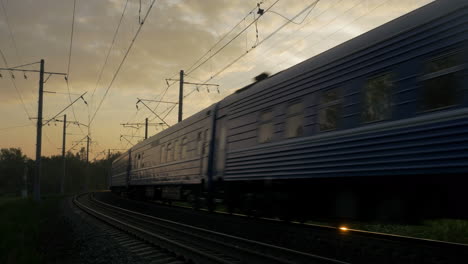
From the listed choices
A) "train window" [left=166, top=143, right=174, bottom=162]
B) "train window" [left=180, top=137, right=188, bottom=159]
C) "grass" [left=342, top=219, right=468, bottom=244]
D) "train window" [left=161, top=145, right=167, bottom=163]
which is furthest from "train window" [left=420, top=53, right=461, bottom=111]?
"train window" [left=161, top=145, right=167, bottom=163]

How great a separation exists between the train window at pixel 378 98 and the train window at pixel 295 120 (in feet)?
6.14

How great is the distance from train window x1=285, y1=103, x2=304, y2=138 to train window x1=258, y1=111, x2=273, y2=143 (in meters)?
0.72

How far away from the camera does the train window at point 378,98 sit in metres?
7.12

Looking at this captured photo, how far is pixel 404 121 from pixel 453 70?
100cm

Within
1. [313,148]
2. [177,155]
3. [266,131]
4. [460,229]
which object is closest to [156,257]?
[313,148]

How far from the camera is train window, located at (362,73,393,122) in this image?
23.4 ft

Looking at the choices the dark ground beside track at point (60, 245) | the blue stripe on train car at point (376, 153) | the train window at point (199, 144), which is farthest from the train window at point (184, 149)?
the blue stripe on train car at point (376, 153)

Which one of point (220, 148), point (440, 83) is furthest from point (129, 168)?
point (440, 83)

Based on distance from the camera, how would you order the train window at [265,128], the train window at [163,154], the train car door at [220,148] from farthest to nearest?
the train window at [163,154], the train car door at [220,148], the train window at [265,128]

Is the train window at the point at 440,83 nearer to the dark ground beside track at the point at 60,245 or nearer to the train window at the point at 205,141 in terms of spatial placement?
the dark ground beside track at the point at 60,245

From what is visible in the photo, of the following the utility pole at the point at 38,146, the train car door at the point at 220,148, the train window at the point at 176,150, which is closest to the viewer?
the train car door at the point at 220,148

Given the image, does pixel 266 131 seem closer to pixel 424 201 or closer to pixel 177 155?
pixel 424 201

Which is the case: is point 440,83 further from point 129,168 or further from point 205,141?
point 129,168

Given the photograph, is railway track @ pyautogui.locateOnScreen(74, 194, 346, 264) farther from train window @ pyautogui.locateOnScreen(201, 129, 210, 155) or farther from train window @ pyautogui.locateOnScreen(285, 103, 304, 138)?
train window @ pyautogui.locateOnScreen(201, 129, 210, 155)
